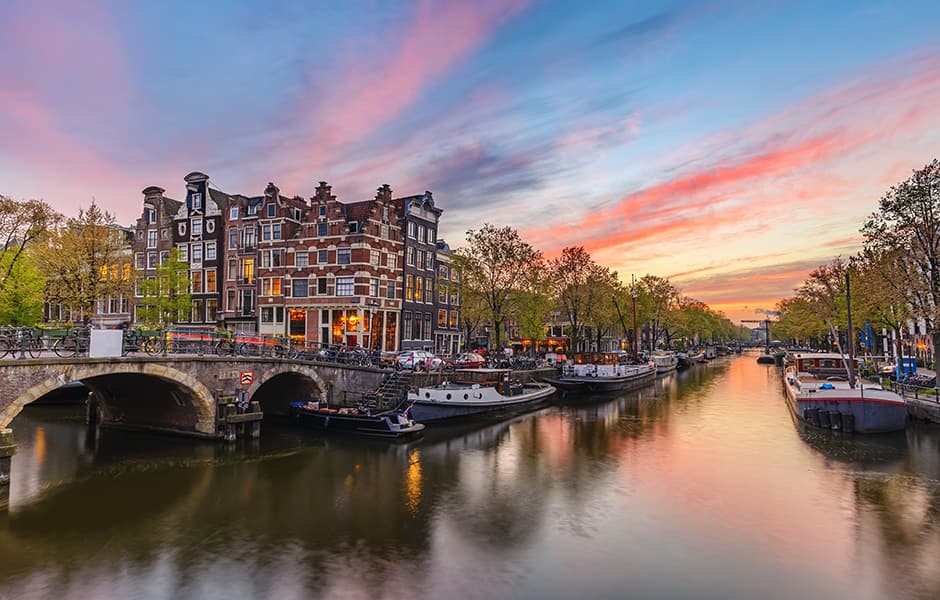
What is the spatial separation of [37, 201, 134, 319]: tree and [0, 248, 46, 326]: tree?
3.00m

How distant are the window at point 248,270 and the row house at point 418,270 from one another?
17527 mm

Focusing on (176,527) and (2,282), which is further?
(2,282)

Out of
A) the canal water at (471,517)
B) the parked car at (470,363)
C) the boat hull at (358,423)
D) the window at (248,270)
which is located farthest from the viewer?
the window at (248,270)

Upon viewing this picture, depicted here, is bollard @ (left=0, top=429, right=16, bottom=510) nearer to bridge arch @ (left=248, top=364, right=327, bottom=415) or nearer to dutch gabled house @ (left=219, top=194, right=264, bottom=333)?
bridge arch @ (left=248, top=364, right=327, bottom=415)

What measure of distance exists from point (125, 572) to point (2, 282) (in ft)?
136

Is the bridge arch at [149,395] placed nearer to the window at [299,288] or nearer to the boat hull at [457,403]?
the boat hull at [457,403]

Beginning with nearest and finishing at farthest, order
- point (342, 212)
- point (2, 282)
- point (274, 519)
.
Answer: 1. point (274, 519)
2. point (2, 282)
3. point (342, 212)

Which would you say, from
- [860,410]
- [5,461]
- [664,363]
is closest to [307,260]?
[5,461]

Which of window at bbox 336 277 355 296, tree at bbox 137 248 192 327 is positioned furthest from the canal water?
window at bbox 336 277 355 296

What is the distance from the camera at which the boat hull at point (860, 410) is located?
33.3 m

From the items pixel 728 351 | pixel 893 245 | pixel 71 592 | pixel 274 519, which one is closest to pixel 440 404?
pixel 274 519

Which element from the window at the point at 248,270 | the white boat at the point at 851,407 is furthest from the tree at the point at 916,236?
the window at the point at 248,270

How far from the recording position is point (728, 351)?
18862 centimetres

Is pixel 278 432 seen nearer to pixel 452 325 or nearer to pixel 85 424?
pixel 85 424
